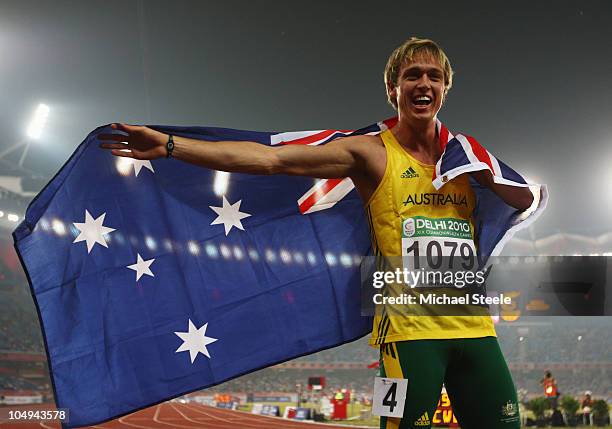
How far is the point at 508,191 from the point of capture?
7.83 ft

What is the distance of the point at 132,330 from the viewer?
9.44 ft

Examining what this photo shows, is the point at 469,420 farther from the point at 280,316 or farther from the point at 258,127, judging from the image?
the point at 258,127

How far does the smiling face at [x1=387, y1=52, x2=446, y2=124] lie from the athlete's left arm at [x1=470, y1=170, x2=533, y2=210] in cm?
33

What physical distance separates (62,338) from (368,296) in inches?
56.5

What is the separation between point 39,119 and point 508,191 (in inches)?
913

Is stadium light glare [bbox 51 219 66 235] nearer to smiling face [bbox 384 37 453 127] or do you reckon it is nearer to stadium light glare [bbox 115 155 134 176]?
stadium light glare [bbox 115 155 134 176]

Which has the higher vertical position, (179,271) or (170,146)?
(170,146)

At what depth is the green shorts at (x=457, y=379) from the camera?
1954mm

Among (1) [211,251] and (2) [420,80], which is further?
(1) [211,251]

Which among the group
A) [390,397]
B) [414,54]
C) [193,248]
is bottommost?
[390,397]

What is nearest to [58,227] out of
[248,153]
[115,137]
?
[115,137]

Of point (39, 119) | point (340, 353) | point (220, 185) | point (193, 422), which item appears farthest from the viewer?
point (340, 353)

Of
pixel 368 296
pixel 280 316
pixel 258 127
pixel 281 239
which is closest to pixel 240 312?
pixel 280 316

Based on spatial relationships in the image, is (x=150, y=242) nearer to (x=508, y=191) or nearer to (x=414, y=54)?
(x=414, y=54)
